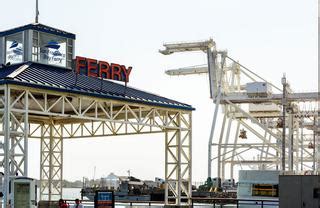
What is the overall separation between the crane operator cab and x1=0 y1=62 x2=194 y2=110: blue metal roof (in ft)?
15.0

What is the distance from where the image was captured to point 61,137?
155 ft

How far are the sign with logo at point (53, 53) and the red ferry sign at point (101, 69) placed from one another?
3.18 ft

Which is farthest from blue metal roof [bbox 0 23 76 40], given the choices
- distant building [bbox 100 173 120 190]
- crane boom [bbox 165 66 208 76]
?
distant building [bbox 100 173 120 190]

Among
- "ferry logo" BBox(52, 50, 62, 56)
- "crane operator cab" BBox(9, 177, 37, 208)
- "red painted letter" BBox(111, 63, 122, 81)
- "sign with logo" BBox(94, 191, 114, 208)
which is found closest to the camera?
"sign with logo" BBox(94, 191, 114, 208)

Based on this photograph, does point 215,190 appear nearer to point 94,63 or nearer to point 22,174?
point 94,63

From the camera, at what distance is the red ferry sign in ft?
134

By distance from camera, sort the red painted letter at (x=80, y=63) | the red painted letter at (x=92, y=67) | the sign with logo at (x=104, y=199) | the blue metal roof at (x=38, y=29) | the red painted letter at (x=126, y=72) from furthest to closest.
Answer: the red painted letter at (x=126, y=72) < the red painted letter at (x=92, y=67) < the red painted letter at (x=80, y=63) < the blue metal roof at (x=38, y=29) < the sign with logo at (x=104, y=199)

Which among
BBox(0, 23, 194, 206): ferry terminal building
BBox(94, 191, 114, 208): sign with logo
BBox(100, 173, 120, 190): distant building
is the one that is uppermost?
BBox(0, 23, 194, 206): ferry terminal building

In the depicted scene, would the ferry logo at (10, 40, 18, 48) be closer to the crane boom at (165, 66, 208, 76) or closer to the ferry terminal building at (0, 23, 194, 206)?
the ferry terminal building at (0, 23, 194, 206)

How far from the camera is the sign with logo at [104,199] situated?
3072cm

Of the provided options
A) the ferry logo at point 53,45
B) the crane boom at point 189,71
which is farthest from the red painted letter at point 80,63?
the crane boom at point 189,71

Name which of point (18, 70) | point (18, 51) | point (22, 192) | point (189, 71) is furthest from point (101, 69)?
point (189, 71)

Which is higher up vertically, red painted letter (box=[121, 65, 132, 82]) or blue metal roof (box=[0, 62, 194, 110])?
red painted letter (box=[121, 65, 132, 82])

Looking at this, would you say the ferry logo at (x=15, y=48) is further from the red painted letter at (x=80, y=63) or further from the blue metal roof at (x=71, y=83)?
the red painted letter at (x=80, y=63)
